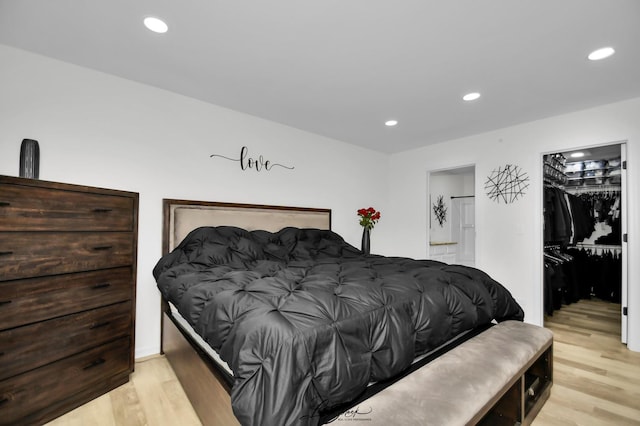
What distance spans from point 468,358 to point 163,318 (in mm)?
2406

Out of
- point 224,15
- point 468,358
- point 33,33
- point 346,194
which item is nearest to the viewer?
point 468,358

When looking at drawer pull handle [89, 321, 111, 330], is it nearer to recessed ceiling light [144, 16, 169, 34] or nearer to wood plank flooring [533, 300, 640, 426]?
recessed ceiling light [144, 16, 169, 34]

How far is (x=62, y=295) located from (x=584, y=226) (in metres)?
5.97

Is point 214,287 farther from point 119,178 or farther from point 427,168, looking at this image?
point 427,168

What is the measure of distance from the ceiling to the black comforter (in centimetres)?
154

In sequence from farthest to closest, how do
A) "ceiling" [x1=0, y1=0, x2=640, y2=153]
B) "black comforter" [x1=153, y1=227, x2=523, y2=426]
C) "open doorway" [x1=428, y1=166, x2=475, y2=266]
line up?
"open doorway" [x1=428, y1=166, x2=475, y2=266], "ceiling" [x1=0, y1=0, x2=640, y2=153], "black comforter" [x1=153, y1=227, x2=523, y2=426]

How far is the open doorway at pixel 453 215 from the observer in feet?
19.5

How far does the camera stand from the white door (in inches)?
236

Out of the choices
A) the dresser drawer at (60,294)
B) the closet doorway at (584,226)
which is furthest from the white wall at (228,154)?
the dresser drawer at (60,294)

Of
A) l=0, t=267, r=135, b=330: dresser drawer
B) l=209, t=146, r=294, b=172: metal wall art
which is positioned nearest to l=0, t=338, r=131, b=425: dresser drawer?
l=0, t=267, r=135, b=330: dresser drawer

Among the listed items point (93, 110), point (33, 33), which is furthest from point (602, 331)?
point (33, 33)

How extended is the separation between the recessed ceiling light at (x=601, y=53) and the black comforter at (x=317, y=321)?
1.77 m

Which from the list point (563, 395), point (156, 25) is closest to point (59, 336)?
point (156, 25)

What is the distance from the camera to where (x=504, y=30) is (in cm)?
184
